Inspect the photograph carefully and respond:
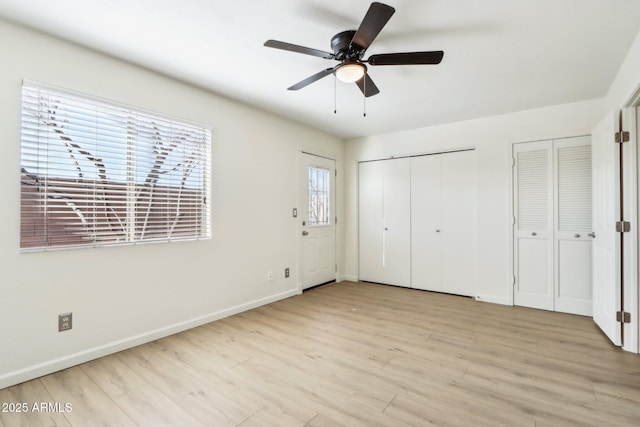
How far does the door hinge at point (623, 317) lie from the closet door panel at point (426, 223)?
2.01 m

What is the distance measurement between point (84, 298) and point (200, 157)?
1.64m

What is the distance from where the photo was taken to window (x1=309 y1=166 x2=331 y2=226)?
4715 millimetres

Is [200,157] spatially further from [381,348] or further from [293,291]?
[381,348]

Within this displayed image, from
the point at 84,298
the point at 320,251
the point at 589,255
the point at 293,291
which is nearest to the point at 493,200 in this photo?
the point at 589,255

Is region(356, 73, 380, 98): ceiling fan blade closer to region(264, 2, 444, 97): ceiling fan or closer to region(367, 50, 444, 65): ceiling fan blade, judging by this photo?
region(264, 2, 444, 97): ceiling fan

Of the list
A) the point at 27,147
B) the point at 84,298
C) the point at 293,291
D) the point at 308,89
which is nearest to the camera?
the point at 27,147

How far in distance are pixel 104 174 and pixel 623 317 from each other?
4.60 m

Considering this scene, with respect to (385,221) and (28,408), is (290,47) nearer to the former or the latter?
(28,408)

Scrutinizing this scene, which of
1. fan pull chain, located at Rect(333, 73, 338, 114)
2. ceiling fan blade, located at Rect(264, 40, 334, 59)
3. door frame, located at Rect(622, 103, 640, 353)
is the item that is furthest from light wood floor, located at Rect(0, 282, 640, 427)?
fan pull chain, located at Rect(333, 73, 338, 114)

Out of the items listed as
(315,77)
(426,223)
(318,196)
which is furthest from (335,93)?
(426,223)

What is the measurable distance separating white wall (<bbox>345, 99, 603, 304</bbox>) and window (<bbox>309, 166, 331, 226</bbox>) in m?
1.64

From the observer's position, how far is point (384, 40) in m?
2.29

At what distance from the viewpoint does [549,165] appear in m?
3.67

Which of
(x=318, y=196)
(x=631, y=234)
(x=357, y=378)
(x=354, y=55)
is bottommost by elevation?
(x=357, y=378)
